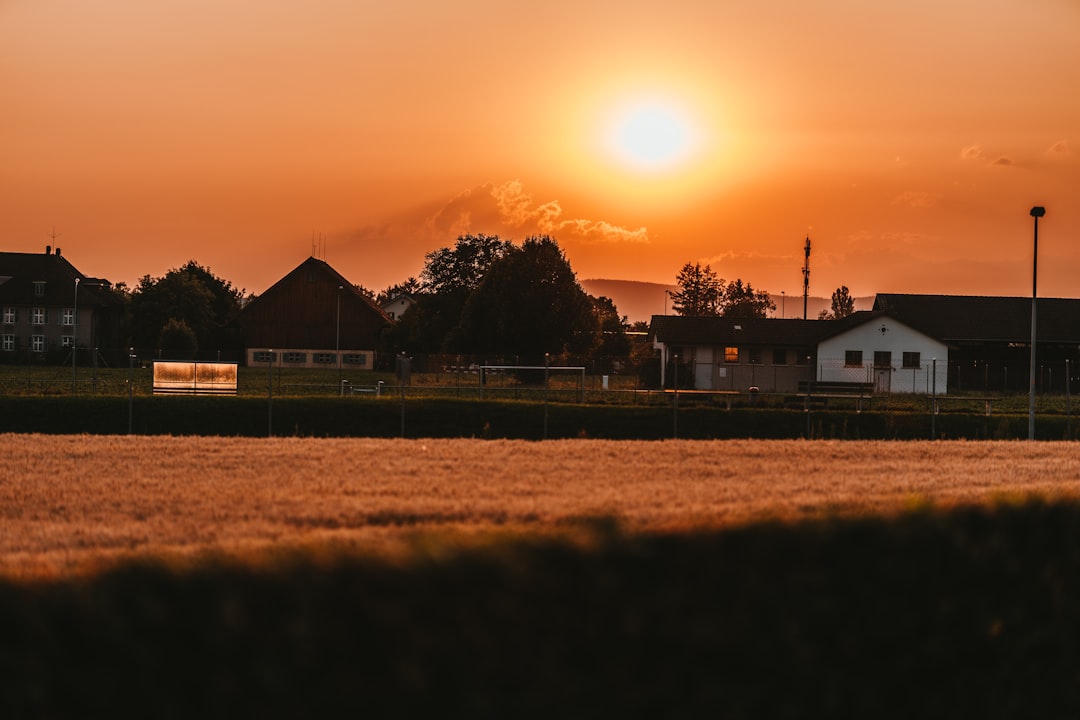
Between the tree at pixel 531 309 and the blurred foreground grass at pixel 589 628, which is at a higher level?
the tree at pixel 531 309

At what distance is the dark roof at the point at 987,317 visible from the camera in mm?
71812

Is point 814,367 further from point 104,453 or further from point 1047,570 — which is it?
point 1047,570

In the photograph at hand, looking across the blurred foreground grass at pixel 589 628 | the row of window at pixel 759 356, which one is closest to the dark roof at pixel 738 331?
the row of window at pixel 759 356

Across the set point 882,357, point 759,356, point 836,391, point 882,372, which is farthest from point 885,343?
A: point 836,391

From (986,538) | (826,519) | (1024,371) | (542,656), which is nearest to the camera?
(542,656)

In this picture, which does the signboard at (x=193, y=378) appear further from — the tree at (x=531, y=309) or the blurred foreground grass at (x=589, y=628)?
the blurred foreground grass at (x=589, y=628)

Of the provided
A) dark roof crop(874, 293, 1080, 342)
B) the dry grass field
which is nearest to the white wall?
dark roof crop(874, 293, 1080, 342)

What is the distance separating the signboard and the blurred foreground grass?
3592cm

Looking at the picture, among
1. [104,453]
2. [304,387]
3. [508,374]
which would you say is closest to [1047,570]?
[104,453]

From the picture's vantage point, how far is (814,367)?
62938 millimetres

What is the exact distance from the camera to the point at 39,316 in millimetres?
101438

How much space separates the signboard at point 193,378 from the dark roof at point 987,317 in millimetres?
42212

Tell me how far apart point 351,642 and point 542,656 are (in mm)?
937

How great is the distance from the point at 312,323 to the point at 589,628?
89.8 meters
